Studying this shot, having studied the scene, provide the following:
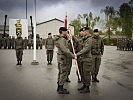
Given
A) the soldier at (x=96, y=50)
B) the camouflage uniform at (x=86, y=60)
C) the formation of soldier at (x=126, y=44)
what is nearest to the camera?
the camouflage uniform at (x=86, y=60)

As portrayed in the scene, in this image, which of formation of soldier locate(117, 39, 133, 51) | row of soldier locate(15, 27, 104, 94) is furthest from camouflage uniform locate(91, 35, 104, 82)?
formation of soldier locate(117, 39, 133, 51)

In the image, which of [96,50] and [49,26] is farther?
[49,26]

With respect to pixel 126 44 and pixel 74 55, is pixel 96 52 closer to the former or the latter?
pixel 74 55

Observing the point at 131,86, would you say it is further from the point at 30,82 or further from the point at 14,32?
the point at 14,32

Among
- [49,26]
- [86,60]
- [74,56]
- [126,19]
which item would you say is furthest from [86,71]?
[49,26]

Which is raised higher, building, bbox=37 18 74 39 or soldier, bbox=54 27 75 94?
building, bbox=37 18 74 39

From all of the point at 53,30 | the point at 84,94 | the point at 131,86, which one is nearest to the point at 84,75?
the point at 84,94

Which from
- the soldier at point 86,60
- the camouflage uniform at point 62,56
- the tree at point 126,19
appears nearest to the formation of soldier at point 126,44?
the tree at point 126,19

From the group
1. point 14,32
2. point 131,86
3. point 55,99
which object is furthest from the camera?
point 14,32

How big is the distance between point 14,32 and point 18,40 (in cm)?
2556

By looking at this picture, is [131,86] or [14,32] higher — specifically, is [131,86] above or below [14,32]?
below

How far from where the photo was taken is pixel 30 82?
11.4m

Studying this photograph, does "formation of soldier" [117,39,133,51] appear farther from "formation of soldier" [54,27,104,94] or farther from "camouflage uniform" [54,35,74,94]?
"camouflage uniform" [54,35,74,94]

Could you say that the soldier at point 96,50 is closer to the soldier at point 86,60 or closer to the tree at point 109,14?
the soldier at point 86,60
